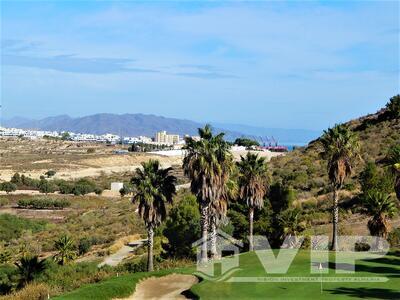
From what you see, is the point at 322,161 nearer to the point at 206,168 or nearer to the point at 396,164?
the point at 206,168

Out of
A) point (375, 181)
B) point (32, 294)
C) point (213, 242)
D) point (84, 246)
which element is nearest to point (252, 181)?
point (213, 242)

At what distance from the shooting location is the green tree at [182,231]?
43250 millimetres

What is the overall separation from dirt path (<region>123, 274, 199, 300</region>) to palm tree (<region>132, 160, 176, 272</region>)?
5.42 m

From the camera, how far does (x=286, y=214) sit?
41.1 metres

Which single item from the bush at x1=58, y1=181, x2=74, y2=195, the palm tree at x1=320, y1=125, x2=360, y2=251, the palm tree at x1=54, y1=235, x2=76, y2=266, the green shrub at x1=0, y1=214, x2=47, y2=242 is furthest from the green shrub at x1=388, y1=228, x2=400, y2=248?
the bush at x1=58, y1=181, x2=74, y2=195

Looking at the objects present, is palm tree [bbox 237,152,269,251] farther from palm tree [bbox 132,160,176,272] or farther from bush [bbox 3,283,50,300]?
bush [bbox 3,283,50,300]

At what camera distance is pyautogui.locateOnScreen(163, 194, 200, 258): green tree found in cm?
4325

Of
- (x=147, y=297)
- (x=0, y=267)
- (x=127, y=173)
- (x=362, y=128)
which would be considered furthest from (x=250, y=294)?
(x=127, y=173)

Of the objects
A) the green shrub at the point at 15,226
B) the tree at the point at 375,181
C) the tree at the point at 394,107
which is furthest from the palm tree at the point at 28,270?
the tree at the point at 394,107

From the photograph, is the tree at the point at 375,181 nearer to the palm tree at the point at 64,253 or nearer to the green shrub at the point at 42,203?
the palm tree at the point at 64,253

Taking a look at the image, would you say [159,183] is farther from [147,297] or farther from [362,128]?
[362,128]

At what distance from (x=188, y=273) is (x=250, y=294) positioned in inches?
272

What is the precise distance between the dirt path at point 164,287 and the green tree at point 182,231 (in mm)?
10010

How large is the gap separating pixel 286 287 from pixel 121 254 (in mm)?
27344
